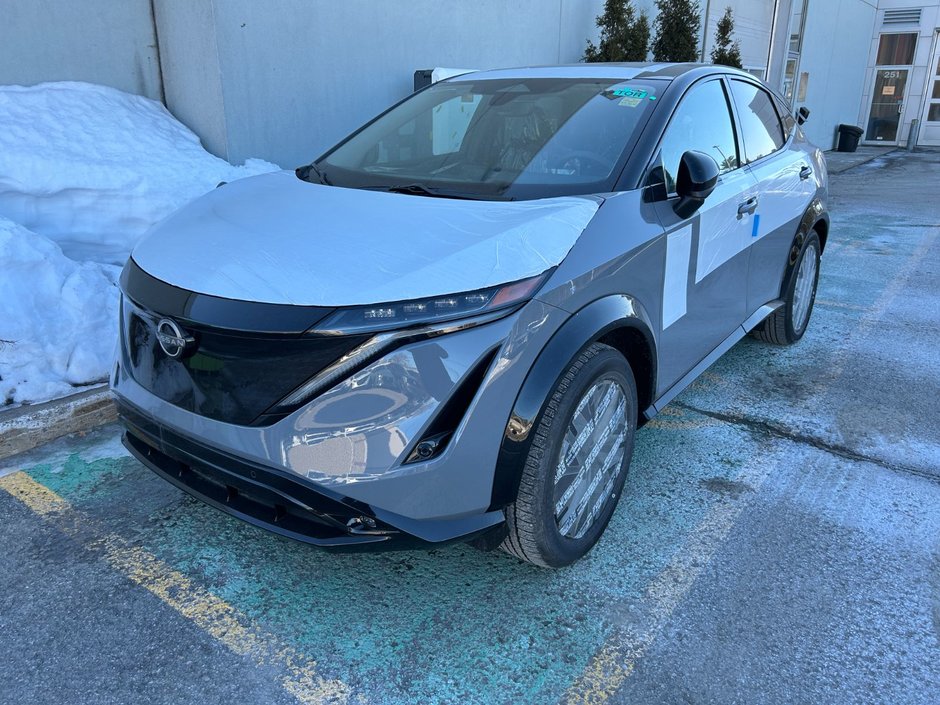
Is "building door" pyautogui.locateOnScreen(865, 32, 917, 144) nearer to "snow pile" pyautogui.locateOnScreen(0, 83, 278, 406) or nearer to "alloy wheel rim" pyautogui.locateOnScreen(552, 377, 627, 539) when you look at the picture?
"snow pile" pyautogui.locateOnScreen(0, 83, 278, 406)

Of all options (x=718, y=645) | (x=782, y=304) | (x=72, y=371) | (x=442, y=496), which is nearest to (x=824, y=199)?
(x=782, y=304)

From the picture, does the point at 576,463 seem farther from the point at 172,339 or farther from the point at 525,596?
the point at 172,339

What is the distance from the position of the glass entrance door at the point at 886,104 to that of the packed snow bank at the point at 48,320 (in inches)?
977

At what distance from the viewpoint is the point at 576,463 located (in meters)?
2.55

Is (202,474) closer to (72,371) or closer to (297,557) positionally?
(297,557)

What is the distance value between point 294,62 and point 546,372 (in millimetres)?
5456

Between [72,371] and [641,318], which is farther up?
[641,318]

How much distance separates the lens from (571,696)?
218 centimetres

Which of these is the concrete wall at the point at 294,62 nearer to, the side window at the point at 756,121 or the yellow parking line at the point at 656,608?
the side window at the point at 756,121

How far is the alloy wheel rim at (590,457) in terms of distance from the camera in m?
2.48

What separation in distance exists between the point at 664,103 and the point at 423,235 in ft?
4.65

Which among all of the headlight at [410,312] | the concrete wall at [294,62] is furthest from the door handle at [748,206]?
the concrete wall at [294,62]

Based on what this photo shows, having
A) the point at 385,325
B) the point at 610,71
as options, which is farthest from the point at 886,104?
the point at 385,325

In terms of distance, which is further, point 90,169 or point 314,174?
point 90,169
